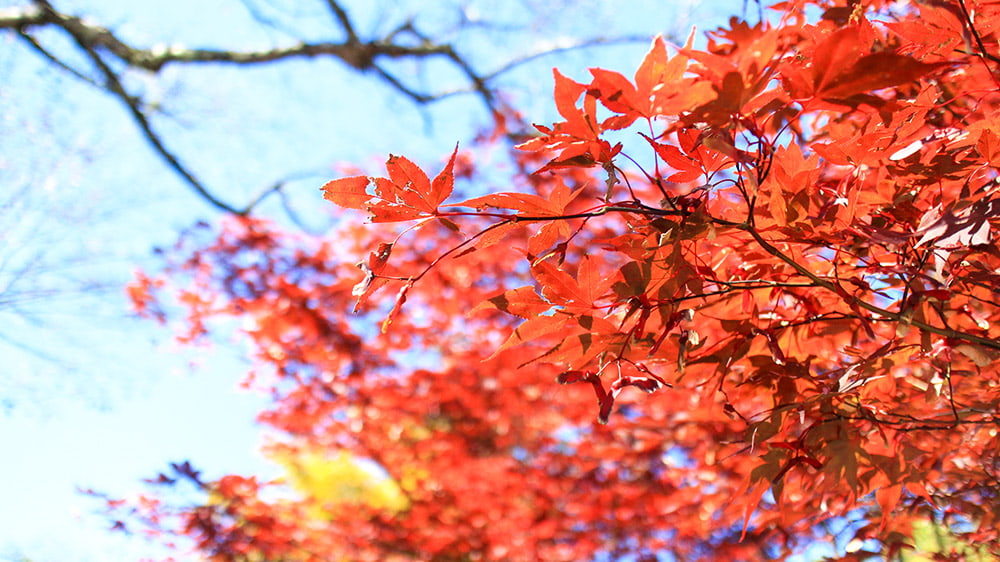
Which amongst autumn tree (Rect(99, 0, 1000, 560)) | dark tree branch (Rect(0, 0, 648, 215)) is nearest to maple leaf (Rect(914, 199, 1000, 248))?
autumn tree (Rect(99, 0, 1000, 560))

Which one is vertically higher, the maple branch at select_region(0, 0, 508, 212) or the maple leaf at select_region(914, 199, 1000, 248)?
the maple branch at select_region(0, 0, 508, 212)

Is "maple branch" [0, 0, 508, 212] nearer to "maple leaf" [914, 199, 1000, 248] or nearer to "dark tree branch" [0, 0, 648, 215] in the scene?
"dark tree branch" [0, 0, 648, 215]

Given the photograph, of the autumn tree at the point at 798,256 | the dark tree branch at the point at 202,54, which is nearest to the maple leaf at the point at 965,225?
the autumn tree at the point at 798,256

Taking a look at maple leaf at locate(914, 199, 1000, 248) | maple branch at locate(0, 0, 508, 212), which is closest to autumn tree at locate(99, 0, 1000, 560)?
maple leaf at locate(914, 199, 1000, 248)

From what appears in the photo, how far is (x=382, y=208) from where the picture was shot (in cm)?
86

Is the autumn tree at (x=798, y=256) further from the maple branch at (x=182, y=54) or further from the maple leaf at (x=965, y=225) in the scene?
the maple branch at (x=182, y=54)

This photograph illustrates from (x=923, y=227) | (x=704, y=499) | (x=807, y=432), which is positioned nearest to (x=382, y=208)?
(x=923, y=227)

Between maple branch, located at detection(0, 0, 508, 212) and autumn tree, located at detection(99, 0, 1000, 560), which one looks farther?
maple branch, located at detection(0, 0, 508, 212)

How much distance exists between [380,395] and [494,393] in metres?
0.74

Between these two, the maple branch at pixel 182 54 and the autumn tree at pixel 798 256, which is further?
the maple branch at pixel 182 54

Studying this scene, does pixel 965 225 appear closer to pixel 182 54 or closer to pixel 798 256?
pixel 798 256

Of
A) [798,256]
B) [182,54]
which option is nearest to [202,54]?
[182,54]

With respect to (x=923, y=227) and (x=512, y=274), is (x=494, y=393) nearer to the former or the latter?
(x=512, y=274)

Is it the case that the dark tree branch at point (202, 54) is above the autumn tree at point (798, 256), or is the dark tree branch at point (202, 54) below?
above
